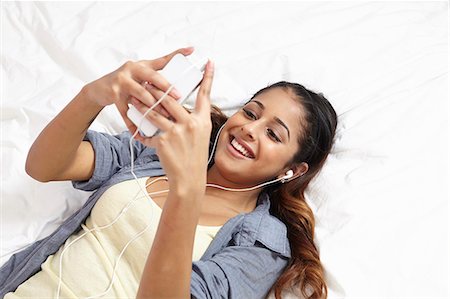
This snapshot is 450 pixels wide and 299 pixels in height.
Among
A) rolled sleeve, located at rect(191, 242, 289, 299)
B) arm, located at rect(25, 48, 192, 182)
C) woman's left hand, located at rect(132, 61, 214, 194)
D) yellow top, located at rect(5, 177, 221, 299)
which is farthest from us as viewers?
yellow top, located at rect(5, 177, 221, 299)

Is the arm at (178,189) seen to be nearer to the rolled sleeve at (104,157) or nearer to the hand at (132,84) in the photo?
the hand at (132,84)

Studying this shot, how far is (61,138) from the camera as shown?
1.16 metres

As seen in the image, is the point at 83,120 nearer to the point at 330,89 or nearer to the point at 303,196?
the point at 303,196

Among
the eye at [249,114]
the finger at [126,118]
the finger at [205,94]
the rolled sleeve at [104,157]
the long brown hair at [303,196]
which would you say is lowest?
the long brown hair at [303,196]

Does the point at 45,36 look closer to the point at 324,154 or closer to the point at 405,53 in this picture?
the point at 324,154

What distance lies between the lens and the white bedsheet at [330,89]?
1199 millimetres

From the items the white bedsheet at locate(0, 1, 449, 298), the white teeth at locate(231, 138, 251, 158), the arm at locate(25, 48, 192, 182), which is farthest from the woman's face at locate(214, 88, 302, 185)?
the arm at locate(25, 48, 192, 182)

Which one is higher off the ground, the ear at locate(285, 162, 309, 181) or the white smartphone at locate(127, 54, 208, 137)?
the white smartphone at locate(127, 54, 208, 137)

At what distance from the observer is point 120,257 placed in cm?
118

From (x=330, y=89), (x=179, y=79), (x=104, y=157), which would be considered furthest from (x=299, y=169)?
(x=179, y=79)

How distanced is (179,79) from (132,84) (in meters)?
0.08

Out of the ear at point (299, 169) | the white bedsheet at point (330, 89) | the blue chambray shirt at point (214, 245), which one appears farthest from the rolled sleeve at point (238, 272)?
the ear at point (299, 169)

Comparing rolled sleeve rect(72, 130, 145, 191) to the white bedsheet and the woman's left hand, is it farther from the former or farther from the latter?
the woman's left hand

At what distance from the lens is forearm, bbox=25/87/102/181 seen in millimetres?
1126
